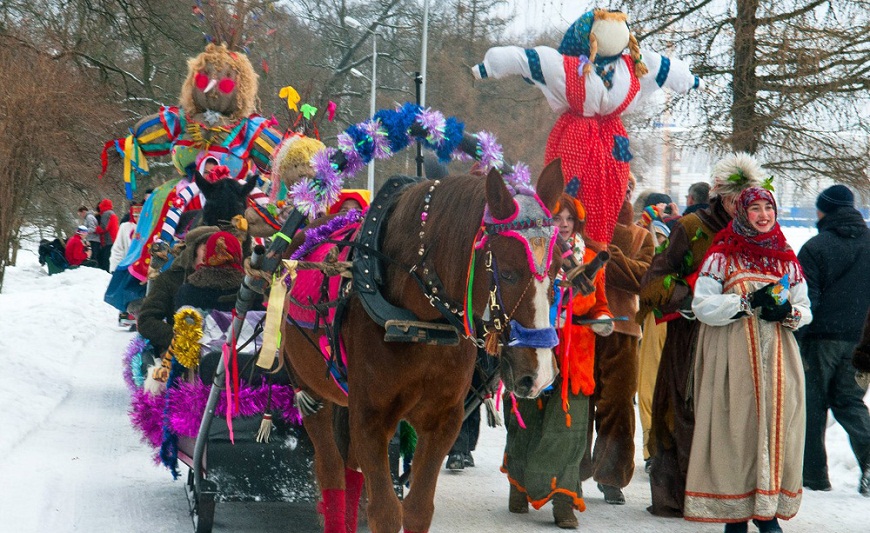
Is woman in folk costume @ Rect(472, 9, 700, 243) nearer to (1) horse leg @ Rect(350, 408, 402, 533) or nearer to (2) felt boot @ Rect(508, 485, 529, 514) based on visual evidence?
(2) felt boot @ Rect(508, 485, 529, 514)

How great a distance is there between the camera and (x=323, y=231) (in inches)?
213

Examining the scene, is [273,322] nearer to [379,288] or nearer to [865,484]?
[379,288]

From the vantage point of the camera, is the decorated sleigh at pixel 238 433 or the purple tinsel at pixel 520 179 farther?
the decorated sleigh at pixel 238 433

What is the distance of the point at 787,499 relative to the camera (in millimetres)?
6086

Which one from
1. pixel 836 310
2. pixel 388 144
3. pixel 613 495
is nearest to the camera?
pixel 388 144

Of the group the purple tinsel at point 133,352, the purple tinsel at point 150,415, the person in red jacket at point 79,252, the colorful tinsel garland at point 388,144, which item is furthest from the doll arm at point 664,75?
the person in red jacket at point 79,252

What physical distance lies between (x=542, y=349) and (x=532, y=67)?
10.0ft

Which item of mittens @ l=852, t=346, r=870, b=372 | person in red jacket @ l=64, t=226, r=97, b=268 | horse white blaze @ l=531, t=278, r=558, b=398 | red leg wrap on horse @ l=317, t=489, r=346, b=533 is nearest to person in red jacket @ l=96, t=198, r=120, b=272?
person in red jacket @ l=64, t=226, r=97, b=268

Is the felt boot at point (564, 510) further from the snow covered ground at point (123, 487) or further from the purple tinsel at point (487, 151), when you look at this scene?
the purple tinsel at point (487, 151)

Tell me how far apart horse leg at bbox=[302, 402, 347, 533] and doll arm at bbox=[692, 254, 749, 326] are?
2.09 m

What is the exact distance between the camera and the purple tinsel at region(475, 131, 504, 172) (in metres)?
4.99

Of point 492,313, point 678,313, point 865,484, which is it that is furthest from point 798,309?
point 492,313

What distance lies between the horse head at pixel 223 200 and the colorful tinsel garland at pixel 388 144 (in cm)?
224

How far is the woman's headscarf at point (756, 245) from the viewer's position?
6.08 meters
